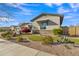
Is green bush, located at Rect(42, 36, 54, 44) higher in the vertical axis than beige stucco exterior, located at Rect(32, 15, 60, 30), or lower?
lower

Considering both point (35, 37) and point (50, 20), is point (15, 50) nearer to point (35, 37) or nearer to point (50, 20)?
point (35, 37)

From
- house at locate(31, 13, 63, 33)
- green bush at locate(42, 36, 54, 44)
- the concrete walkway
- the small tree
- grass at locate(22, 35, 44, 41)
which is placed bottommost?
the concrete walkway

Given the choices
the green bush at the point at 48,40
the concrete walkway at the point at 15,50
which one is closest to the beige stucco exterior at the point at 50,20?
the green bush at the point at 48,40

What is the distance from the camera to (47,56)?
10.9 feet

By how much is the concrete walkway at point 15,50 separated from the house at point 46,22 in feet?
1.19

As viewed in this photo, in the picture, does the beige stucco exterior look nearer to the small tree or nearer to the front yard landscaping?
the small tree

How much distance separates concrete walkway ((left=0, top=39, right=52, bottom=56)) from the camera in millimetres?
3349

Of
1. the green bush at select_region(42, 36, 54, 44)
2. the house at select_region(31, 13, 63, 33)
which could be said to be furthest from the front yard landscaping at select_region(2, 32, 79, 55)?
the house at select_region(31, 13, 63, 33)

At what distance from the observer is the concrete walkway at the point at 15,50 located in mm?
3349

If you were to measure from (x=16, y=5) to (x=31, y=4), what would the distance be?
0.24 metres

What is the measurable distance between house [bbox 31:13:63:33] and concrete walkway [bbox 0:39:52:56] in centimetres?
36

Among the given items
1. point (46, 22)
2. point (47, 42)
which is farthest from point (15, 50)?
point (46, 22)

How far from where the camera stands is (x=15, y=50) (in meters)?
3.39

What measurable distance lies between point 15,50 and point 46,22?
2.21ft
